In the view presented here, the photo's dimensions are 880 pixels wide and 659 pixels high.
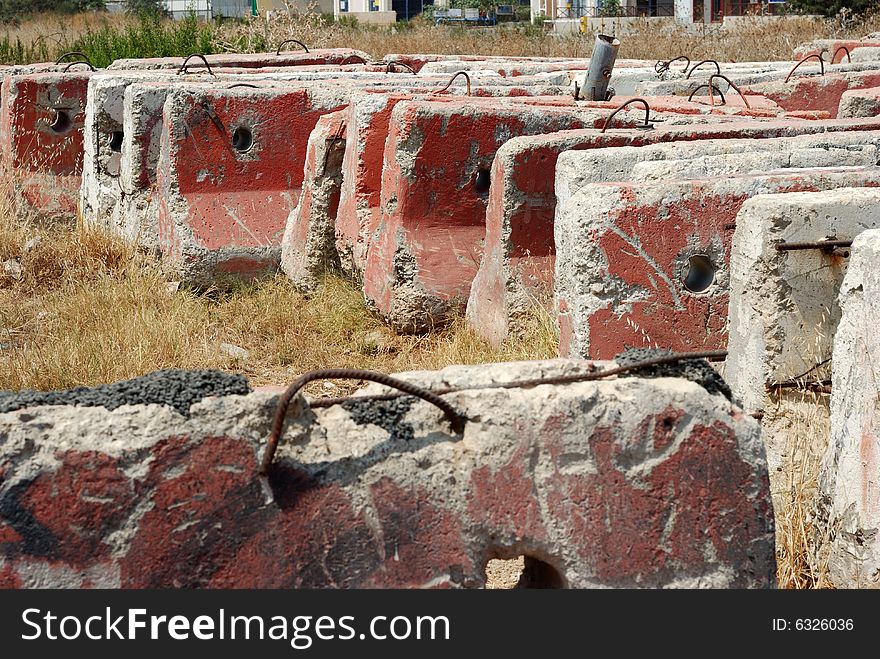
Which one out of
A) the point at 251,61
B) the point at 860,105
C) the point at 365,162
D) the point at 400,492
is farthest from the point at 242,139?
the point at 400,492

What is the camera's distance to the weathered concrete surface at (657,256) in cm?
394

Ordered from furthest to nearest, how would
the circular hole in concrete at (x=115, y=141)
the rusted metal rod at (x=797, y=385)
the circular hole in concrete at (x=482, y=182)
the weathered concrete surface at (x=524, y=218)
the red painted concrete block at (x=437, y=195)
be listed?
the circular hole in concrete at (x=115, y=141) → the circular hole in concrete at (x=482, y=182) → the red painted concrete block at (x=437, y=195) → the weathered concrete surface at (x=524, y=218) → the rusted metal rod at (x=797, y=385)

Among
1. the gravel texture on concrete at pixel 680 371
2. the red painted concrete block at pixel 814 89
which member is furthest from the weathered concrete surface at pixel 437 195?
the gravel texture on concrete at pixel 680 371

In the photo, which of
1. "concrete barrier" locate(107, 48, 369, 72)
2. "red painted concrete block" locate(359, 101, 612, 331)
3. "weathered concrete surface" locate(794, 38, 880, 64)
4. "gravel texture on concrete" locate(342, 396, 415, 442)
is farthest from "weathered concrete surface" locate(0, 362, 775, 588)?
"weathered concrete surface" locate(794, 38, 880, 64)

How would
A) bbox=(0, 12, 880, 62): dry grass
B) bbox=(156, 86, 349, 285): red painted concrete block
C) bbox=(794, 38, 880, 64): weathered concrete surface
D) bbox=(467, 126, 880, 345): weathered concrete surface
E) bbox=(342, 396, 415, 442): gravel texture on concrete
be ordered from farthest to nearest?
1. bbox=(0, 12, 880, 62): dry grass
2. bbox=(794, 38, 880, 64): weathered concrete surface
3. bbox=(156, 86, 349, 285): red painted concrete block
4. bbox=(467, 126, 880, 345): weathered concrete surface
5. bbox=(342, 396, 415, 442): gravel texture on concrete

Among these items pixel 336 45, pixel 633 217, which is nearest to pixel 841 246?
pixel 633 217

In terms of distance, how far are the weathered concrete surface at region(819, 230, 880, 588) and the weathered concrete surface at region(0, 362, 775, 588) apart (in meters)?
0.82

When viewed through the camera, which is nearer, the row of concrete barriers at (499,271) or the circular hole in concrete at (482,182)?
the row of concrete barriers at (499,271)

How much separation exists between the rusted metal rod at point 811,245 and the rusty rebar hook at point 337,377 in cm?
162

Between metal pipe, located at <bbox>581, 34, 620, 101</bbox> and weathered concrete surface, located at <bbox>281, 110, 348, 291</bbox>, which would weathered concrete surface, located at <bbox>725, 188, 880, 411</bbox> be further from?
metal pipe, located at <bbox>581, 34, 620, 101</bbox>

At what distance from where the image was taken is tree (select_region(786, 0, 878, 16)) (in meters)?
28.1

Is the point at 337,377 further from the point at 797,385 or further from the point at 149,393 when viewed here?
the point at 797,385

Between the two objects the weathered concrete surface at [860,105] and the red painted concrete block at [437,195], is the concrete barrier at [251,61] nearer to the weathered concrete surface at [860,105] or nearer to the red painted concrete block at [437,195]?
the red painted concrete block at [437,195]

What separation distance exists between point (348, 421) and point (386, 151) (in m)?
3.67
